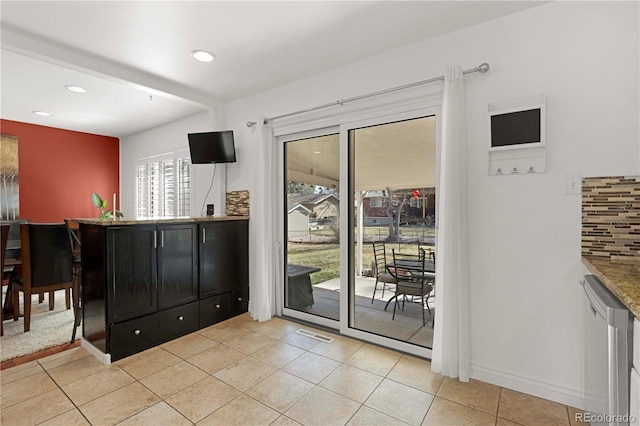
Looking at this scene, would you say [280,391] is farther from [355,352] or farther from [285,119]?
[285,119]

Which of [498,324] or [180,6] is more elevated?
[180,6]

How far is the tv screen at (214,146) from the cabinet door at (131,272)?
124cm

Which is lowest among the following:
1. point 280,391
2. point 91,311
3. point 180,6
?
point 280,391

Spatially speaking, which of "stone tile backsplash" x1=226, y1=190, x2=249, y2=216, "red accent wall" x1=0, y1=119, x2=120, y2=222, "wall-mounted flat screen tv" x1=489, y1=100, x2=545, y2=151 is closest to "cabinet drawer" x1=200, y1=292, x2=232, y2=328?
"stone tile backsplash" x1=226, y1=190, x2=249, y2=216

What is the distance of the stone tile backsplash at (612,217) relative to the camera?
1.79m

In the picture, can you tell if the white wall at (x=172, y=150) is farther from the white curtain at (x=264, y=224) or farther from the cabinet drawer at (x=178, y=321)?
the cabinet drawer at (x=178, y=321)

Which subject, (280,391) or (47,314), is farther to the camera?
(47,314)

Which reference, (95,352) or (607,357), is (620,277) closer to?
(607,357)

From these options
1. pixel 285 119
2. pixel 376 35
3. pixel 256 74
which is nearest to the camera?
pixel 376 35

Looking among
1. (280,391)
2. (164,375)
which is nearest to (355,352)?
(280,391)

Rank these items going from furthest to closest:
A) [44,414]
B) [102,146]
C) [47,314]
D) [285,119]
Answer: [102,146] → [47,314] → [285,119] → [44,414]

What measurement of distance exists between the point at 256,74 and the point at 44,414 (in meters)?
3.05

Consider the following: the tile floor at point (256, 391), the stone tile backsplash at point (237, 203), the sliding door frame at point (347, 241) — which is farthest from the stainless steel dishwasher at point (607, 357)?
the stone tile backsplash at point (237, 203)

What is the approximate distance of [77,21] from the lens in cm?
222
